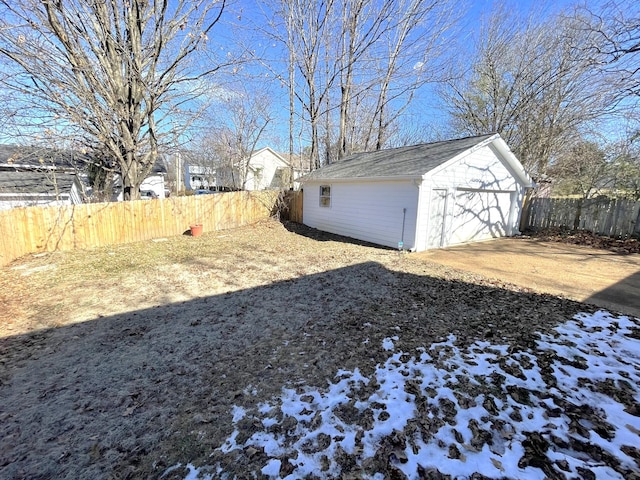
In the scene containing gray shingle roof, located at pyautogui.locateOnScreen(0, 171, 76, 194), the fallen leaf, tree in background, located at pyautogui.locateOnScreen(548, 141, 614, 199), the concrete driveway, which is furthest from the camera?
tree in background, located at pyautogui.locateOnScreen(548, 141, 614, 199)

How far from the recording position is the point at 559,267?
762 cm

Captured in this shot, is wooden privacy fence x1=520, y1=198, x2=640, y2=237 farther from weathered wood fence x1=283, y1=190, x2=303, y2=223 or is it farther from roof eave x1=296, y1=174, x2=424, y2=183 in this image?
weathered wood fence x1=283, y1=190, x2=303, y2=223

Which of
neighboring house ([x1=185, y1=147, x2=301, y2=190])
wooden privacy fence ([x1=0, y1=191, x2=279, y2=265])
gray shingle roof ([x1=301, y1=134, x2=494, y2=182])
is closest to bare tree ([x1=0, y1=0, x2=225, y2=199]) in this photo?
wooden privacy fence ([x1=0, y1=191, x2=279, y2=265])

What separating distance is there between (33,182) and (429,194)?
1686 cm

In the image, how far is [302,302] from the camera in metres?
5.29

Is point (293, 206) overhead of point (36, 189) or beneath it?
beneath

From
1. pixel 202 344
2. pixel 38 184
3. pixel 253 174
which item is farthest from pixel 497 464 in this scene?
pixel 253 174

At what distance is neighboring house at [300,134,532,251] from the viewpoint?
911 centimetres

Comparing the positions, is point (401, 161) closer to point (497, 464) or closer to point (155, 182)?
point (497, 464)

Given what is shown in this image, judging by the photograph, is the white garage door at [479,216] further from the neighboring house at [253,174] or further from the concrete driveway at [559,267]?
the neighboring house at [253,174]

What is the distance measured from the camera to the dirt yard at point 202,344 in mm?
2201

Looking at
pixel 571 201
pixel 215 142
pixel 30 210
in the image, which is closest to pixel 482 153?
pixel 571 201

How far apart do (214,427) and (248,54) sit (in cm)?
1225

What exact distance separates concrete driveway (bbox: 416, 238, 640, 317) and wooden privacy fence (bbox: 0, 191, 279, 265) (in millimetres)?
8864
